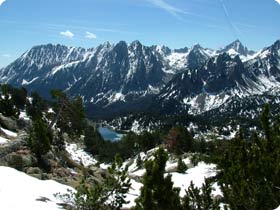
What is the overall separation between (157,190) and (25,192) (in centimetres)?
1111

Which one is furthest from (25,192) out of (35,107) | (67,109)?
(35,107)

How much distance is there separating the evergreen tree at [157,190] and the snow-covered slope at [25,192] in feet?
23.8

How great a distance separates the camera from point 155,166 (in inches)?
1057

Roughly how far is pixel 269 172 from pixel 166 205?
24.1 ft

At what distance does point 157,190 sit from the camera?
1059 inches

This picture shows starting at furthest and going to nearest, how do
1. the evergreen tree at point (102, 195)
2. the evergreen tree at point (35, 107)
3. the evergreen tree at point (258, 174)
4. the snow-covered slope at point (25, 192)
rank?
the evergreen tree at point (35, 107) < the snow-covered slope at point (25, 192) < the evergreen tree at point (258, 174) < the evergreen tree at point (102, 195)

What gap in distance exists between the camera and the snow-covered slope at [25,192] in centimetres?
2786

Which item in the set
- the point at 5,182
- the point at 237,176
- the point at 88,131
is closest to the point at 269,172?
the point at 237,176

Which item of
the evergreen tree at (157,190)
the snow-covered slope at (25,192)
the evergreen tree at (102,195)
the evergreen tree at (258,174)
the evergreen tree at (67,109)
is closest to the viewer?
the evergreen tree at (102,195)

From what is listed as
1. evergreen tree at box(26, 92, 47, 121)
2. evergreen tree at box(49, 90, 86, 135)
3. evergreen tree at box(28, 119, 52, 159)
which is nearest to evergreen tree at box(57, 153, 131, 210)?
evergreen tree at box(28, 119, 52, 159)

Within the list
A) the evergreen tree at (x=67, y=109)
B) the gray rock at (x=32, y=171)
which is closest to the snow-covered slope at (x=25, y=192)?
the gray rock at (x=32, y=171)

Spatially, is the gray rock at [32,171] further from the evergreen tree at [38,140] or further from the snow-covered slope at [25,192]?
the evergreen tree at [38,140]

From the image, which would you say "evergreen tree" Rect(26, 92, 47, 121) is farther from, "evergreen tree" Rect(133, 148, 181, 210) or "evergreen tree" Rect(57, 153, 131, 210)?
"evergreen tree" Rect(133, 148, 181, 210)

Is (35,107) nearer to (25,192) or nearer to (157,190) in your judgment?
(25,192)
